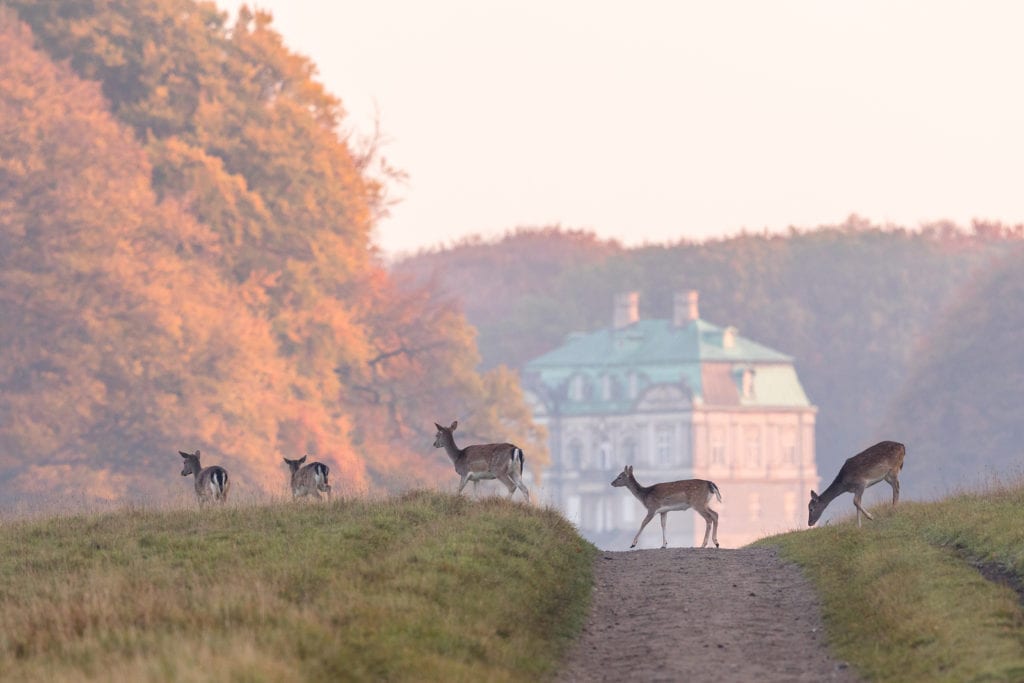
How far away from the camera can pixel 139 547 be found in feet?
78.8

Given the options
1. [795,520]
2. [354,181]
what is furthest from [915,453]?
[354,181]

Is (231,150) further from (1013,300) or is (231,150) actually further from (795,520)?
(795,520)

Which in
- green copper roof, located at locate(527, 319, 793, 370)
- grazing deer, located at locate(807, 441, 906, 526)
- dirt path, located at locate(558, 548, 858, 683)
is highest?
green copper roof, located at locate(527, 319, 793, 370)

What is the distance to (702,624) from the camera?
67.3ft

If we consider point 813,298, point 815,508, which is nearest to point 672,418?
point 813,298

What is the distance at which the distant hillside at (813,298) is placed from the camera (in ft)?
481

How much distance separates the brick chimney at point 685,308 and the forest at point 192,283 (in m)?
75.2

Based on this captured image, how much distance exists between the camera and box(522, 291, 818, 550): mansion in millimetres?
144875

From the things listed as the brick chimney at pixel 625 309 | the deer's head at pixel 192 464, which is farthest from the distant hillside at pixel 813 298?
the deer's head at pixel 192 464

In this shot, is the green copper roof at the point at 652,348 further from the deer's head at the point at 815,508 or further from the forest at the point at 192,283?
the deer's head at the point at 815,508

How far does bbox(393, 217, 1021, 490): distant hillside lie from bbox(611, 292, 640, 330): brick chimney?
3.84m

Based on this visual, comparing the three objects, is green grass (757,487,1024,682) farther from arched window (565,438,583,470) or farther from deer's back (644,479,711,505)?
arched window (565,438,583,470)

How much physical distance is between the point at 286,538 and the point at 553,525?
4039 mm

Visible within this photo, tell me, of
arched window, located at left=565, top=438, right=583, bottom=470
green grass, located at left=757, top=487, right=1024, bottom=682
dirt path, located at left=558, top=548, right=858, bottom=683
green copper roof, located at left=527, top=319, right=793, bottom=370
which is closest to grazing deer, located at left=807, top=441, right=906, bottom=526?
green grass, located at left=757, top=487, right=1024, bottom=682
